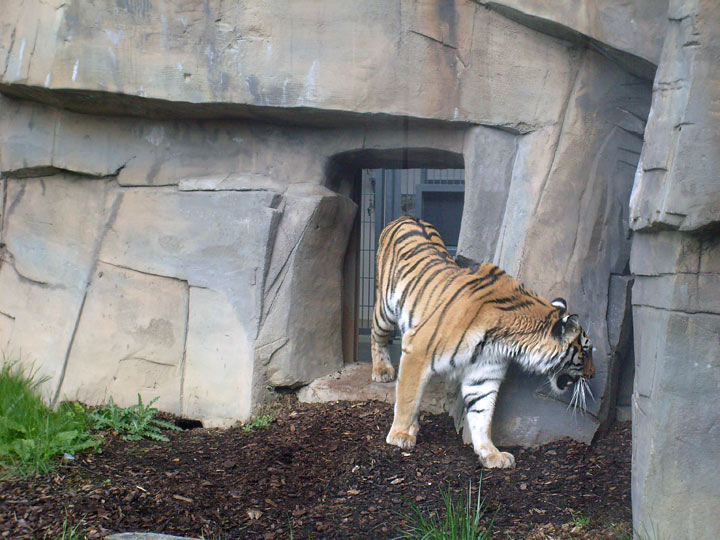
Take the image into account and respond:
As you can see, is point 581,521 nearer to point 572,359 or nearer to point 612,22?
point 572,359

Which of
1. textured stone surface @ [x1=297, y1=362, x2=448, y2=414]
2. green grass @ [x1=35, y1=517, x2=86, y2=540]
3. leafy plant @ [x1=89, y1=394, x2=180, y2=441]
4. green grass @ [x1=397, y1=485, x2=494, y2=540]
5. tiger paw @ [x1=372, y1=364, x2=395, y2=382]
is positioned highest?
tiger paw @ [x1=372, y1=364, x2=395, y2=382]

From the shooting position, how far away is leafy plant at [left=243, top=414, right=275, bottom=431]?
14.1 feet

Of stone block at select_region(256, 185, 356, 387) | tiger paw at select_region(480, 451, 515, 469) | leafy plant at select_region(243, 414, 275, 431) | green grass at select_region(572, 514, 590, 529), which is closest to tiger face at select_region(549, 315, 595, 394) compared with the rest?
tiger paw at select_region(480, 451, 515, 469)

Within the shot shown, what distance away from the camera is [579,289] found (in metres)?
4.03

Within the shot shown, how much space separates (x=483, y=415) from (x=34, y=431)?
2356 mm

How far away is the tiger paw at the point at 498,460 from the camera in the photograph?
3.68 meters

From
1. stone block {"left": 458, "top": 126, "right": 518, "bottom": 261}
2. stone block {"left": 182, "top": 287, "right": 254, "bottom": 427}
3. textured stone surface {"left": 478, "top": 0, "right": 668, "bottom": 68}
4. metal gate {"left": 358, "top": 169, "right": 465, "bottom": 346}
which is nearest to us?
textured stone surface {"left": 478, "top": 0, "right": 668, "bottom": 68}

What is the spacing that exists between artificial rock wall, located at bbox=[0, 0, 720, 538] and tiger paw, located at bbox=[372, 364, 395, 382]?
0.99 feet

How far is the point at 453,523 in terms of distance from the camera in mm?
2785

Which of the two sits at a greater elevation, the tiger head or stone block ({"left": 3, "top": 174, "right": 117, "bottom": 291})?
stone block ({"left": 3, "top": 174, "right": 117, "bottom": 291})

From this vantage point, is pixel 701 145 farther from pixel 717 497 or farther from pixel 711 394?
pixel 717 497

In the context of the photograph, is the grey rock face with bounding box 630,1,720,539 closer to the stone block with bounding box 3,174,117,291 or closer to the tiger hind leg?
the tiger hind leg

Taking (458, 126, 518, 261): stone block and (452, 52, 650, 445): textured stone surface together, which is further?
(458, 126, 518, 261): stone block

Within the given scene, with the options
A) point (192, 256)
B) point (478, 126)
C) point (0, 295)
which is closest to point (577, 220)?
point (478, 126)
